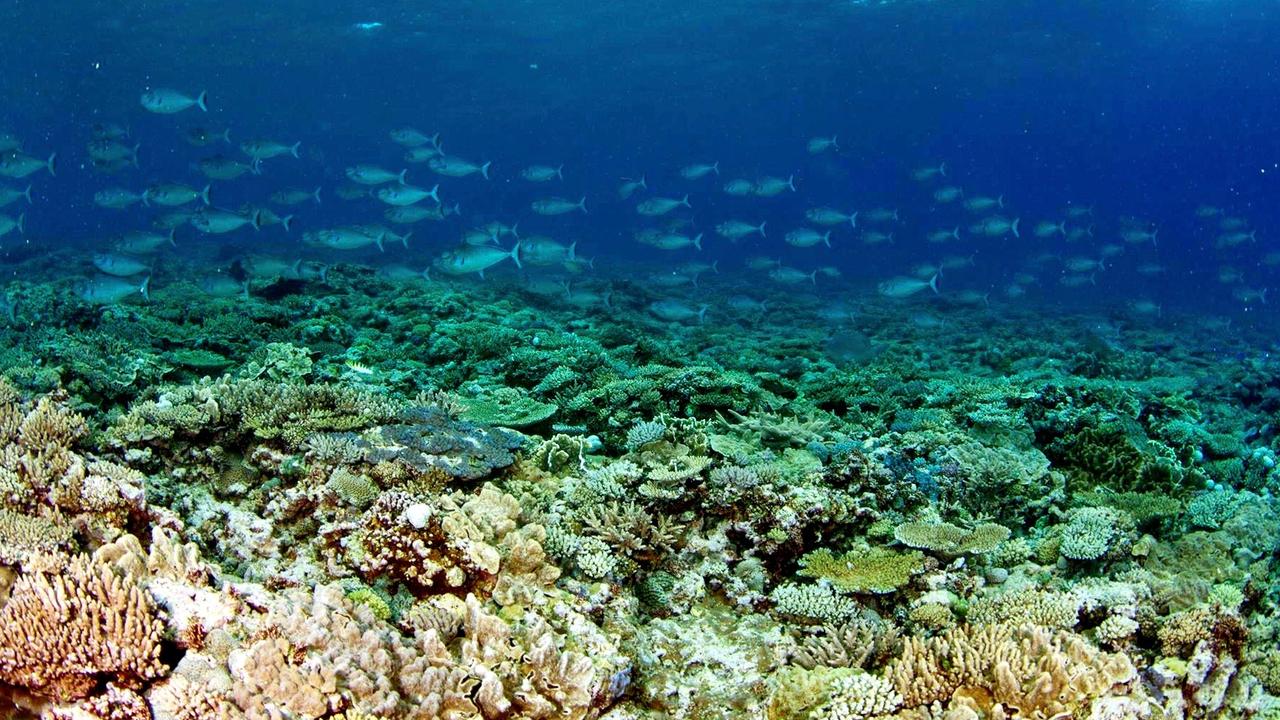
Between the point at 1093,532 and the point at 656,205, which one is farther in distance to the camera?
the point at 656,205

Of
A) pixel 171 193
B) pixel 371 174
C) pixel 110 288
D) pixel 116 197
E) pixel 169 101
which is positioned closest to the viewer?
pixel 110 288

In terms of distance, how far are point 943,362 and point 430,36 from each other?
1555 inches

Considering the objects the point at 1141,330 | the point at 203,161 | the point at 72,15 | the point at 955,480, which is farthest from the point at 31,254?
the point at 1141,330

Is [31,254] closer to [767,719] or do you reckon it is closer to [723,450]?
[723,450]

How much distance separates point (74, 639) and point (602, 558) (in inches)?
97.0

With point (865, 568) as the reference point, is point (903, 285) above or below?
below

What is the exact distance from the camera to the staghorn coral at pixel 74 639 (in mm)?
3201

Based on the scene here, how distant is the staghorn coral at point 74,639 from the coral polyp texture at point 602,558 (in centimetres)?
1

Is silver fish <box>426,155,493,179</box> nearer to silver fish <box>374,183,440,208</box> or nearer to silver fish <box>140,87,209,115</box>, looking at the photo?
silver fish <box>374,183,440,208</box>

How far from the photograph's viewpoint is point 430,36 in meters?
44.5

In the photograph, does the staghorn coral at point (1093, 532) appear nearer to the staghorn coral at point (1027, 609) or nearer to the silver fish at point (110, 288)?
the staghorn coral at point (1027, 609)

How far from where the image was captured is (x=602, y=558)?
14.8 feet

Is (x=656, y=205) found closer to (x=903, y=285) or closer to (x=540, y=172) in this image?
(x=540, y=172)

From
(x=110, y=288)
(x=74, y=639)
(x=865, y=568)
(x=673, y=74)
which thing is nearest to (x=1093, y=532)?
(x=865, y=568)
